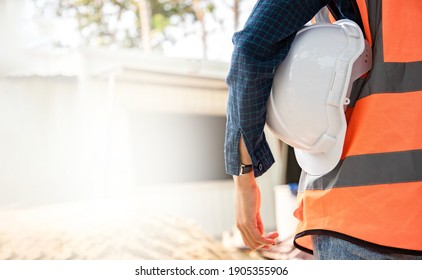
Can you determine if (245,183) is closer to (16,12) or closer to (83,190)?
(83,190)

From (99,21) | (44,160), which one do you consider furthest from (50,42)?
(99,21)

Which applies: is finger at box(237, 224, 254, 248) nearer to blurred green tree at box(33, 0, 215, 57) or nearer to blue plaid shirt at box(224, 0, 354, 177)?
blue plaid shirt at box(224, 0, 354, 177)

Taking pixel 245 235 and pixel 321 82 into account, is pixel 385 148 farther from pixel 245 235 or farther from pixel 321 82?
pixel 245 235

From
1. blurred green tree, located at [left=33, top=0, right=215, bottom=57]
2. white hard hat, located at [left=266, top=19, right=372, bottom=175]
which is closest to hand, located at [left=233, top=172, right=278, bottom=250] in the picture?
white hard hat, located at [left=266, top=19, right=372, bottom=175]

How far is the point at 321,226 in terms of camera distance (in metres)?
0.90

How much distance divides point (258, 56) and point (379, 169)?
231 millimetres

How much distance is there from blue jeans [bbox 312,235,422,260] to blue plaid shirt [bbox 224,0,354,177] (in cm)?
17

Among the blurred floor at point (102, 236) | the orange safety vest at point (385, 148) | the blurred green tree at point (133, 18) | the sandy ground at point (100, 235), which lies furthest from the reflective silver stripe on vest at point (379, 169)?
the blurred green tree at point (133, 18)

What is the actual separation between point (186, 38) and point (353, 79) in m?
7.87

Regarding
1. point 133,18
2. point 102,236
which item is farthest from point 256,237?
point 133,18

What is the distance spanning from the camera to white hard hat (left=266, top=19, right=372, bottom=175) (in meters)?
0.87

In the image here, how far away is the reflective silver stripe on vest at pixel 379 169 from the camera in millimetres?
830

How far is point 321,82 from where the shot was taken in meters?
0.88
